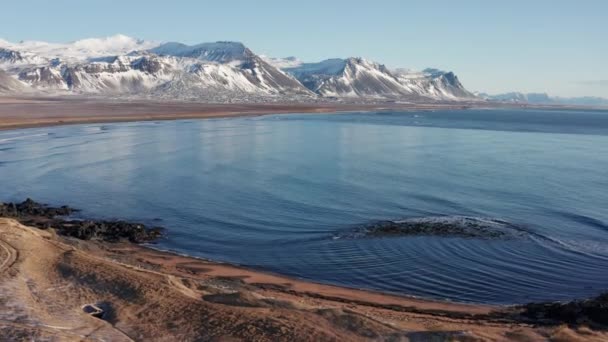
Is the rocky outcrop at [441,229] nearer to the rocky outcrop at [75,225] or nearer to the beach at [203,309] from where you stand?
the beach at [203,309]

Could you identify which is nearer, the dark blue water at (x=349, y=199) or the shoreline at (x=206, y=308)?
the shoreline at (x=206, y=308)

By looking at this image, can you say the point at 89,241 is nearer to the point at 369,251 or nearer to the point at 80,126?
the point at 369,251

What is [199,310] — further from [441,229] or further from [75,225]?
[441,229]

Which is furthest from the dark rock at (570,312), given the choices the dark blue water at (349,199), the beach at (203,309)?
the dark blue water at (349,199)

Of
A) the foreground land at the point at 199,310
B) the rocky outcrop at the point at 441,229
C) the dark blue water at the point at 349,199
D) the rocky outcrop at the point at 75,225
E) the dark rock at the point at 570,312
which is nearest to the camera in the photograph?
the foreground land at the point at 199,310

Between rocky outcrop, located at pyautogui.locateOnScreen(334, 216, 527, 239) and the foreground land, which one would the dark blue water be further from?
the foreground land

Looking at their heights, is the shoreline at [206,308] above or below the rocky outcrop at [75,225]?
above

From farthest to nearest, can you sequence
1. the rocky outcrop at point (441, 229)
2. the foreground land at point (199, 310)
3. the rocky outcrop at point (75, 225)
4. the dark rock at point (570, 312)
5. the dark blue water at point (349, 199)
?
the rocky outcrop at point (441, 229), the rocky outcrop at point (75, 225), the dark blue water at point (349, 199), the dark rock at point (570, 312), the foreground land at point (199, 310)
